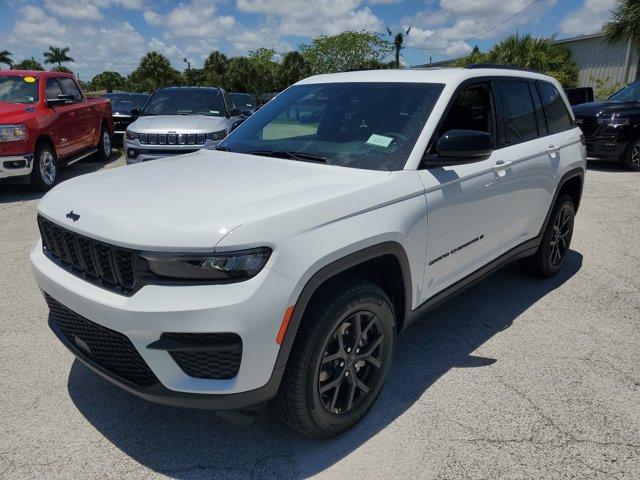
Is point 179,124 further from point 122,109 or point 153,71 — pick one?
point 153,71

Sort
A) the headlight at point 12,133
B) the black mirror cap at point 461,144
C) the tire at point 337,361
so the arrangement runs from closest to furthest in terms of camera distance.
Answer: the tire at point 337,361, the black mirror cap at point 461,144, the headlight at point 12,133

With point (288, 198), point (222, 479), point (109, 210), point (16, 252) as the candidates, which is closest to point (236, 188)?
point (288, 198)

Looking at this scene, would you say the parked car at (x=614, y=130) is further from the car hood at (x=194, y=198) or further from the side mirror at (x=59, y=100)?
the side mirror at (x=59, y=100)

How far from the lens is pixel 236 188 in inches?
100

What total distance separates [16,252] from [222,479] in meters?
4.29

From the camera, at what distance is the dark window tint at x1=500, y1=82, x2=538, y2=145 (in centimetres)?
381

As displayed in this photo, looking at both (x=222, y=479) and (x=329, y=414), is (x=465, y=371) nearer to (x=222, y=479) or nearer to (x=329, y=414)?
(x=329, y=414)

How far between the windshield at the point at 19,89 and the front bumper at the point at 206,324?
25.9 ft

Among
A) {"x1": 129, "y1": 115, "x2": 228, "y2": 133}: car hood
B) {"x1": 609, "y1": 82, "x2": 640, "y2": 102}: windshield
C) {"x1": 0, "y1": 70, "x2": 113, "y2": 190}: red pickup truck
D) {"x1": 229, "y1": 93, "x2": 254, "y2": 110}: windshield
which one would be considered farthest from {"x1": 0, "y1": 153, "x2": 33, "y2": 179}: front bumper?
{"x1": 609, "y1": 82, "x2": 640, "y2": 102}: windshield

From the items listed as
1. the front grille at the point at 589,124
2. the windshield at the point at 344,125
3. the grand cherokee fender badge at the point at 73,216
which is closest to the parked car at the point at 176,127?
the windshield at the point at 344,125

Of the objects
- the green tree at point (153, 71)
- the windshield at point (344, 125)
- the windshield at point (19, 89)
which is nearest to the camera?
the windshield at point (344, 125)

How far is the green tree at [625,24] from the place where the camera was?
56.8ft

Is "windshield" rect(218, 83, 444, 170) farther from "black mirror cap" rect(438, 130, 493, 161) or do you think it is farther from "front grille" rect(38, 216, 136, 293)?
"front grille" rect(38, 216, 136, 293)

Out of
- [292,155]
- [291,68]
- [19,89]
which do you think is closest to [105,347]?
[292,155]
